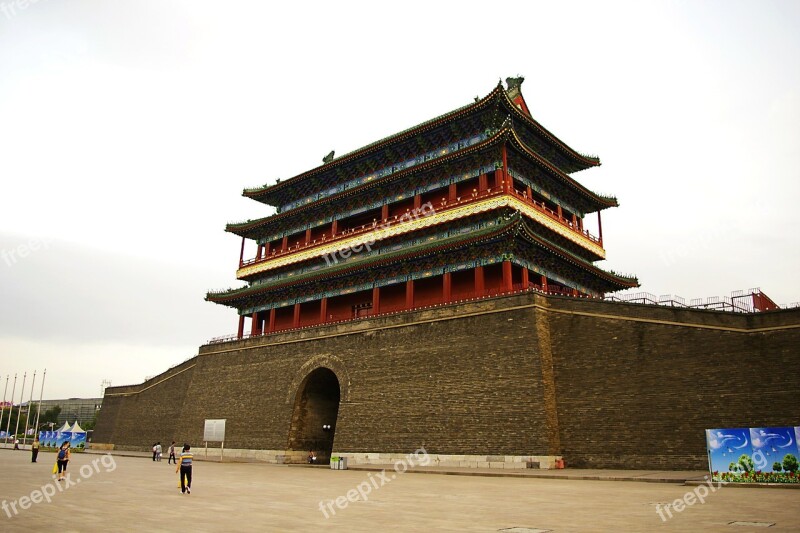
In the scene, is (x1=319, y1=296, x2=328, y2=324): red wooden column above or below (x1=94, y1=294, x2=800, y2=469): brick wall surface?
above

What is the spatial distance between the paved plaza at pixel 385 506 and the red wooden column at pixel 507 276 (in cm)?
941

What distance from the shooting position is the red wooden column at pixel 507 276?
961 inches

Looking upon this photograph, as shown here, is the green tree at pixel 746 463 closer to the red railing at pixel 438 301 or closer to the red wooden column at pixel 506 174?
the red railing at pixel 438 301

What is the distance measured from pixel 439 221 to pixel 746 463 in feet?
54.4

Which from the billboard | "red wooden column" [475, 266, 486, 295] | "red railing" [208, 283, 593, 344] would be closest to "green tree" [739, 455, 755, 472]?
the billboard

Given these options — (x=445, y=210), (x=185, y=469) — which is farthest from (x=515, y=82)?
(x=185, y=469)

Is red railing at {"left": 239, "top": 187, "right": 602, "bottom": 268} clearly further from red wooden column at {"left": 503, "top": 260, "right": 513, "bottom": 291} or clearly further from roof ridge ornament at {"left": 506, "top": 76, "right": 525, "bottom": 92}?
roof ridge ornament at {"left": 506, "top": 76, "right": 525, "bottom": 92}

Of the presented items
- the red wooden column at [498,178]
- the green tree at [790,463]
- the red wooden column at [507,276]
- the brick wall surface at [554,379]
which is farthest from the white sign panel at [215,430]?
the green tree at [790,463]

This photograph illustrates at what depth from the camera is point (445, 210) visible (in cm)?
2817

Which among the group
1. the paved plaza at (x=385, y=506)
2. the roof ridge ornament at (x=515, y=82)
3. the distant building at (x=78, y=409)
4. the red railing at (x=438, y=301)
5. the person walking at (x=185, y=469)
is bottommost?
the paved plaza at (x=385, y=506)

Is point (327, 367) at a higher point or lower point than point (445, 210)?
lower

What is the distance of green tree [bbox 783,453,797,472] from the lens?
14172mm

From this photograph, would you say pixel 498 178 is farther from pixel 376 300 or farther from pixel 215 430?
pixel 215 430

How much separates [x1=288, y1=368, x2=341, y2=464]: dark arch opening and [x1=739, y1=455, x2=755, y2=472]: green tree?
18.6 meters
